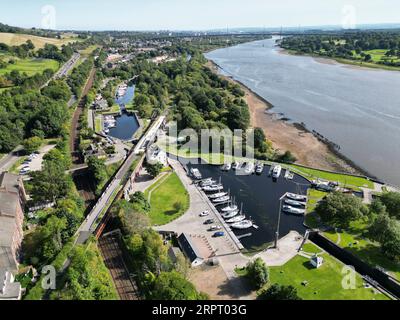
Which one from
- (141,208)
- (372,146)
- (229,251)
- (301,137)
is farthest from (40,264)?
(372,146)

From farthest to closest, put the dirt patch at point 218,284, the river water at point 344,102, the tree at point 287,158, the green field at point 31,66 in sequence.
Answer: the green field at point 31,66, the river water at point 344,102, the tree at point 287,158, the dirt patch at point 218,284

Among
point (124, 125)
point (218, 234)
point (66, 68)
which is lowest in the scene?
point (218, 234)

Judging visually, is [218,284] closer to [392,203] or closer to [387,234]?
[387,234]

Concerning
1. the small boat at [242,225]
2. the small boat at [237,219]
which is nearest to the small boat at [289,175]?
the small boat at [237,219]

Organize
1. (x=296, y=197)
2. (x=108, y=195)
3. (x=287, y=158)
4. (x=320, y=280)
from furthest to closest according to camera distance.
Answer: (x=287, y=158) < (x=296, y=197) < (x=108, y=195) < (x=320, y=280)

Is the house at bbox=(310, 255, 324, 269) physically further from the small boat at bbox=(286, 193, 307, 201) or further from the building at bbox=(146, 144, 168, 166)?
the building at bbox=(146, 144, 168, 166)

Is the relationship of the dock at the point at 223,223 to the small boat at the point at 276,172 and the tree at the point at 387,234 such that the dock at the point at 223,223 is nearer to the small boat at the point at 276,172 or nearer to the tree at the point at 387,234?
the small boat at the point at 276,172

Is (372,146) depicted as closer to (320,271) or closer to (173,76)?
(320,271)

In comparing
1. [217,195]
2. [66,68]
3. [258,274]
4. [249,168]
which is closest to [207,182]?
[217,195]
